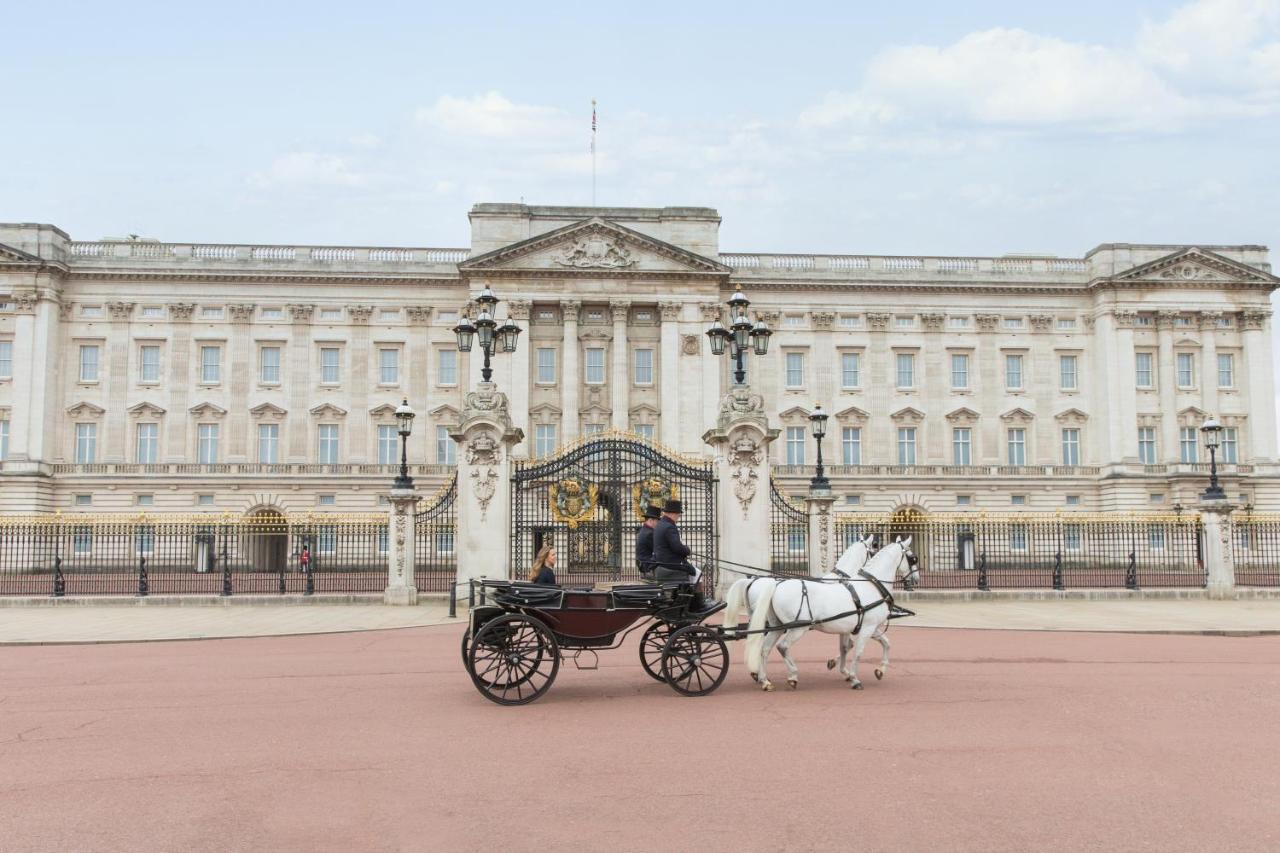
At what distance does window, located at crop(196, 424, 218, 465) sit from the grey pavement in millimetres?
28703

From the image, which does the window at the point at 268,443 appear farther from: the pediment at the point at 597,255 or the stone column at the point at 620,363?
the stone column at the point at 620,363

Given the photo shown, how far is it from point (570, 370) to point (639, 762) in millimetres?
44381

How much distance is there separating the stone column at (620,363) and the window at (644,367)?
96 cm

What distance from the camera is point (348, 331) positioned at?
52.9 metres

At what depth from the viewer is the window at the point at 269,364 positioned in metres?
52.4

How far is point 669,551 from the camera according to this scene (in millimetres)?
11695

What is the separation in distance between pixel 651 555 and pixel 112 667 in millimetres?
7659

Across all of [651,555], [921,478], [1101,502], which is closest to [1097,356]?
[1101,502]

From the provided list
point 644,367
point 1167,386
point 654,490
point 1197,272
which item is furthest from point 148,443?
point 1197,272

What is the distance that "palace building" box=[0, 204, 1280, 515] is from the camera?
168 ft

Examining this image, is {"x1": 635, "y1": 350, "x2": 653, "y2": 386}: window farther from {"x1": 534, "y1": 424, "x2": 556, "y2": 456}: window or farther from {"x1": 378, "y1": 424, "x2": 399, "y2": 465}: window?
{"x1": 378, "y1": 424, "x2": 399, "y2": 465}: window

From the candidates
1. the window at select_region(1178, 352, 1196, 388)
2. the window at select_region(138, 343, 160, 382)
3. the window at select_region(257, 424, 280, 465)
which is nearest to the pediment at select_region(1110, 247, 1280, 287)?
the window at select_region(1178, 352, 1196, 388)

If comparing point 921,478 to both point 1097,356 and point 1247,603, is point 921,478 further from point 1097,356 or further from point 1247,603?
point 1247,603

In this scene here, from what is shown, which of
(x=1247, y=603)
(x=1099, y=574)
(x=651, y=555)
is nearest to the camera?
(x=651, y=555)
